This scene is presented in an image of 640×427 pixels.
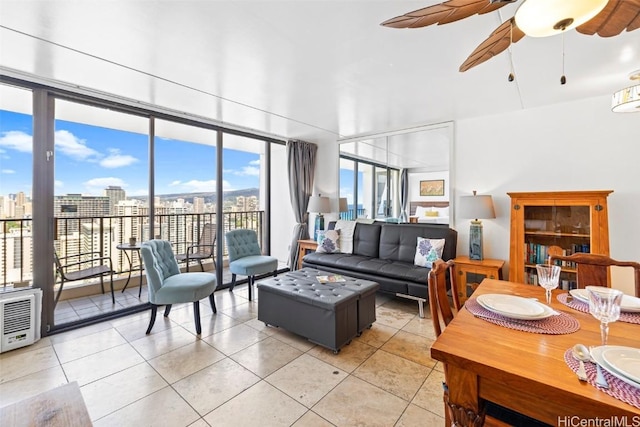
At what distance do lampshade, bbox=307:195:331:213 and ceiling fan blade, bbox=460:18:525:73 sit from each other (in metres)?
3.31

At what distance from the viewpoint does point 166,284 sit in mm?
2693

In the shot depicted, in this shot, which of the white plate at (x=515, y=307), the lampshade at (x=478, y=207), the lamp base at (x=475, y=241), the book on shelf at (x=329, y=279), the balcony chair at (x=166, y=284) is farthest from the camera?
the lamp base at (x=475, y=241)

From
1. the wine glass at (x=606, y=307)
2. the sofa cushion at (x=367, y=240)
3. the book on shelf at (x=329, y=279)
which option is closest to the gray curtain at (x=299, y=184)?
the sofa cushion at (x=367, y=240)

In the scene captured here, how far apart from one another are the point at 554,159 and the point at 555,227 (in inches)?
32.1

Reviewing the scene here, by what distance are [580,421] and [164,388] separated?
2249 mm

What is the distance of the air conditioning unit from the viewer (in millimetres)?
2316

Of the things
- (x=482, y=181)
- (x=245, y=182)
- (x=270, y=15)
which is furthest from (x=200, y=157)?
(x=482, y=181)

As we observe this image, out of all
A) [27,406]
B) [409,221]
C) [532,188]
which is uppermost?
[532,188]

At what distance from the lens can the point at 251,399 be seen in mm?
1797

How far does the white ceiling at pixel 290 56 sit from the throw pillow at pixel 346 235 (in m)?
1.86

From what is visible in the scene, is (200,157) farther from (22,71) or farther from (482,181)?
(482,181)

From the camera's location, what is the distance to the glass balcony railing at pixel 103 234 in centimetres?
309

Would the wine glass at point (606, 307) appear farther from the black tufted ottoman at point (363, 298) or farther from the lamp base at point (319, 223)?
the lamp base at point (319, 223)

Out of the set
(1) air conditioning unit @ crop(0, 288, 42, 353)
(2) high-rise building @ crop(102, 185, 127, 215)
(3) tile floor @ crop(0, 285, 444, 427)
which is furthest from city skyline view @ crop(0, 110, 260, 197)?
(3) tile floor @ crop(0, 285, 444, 427)
